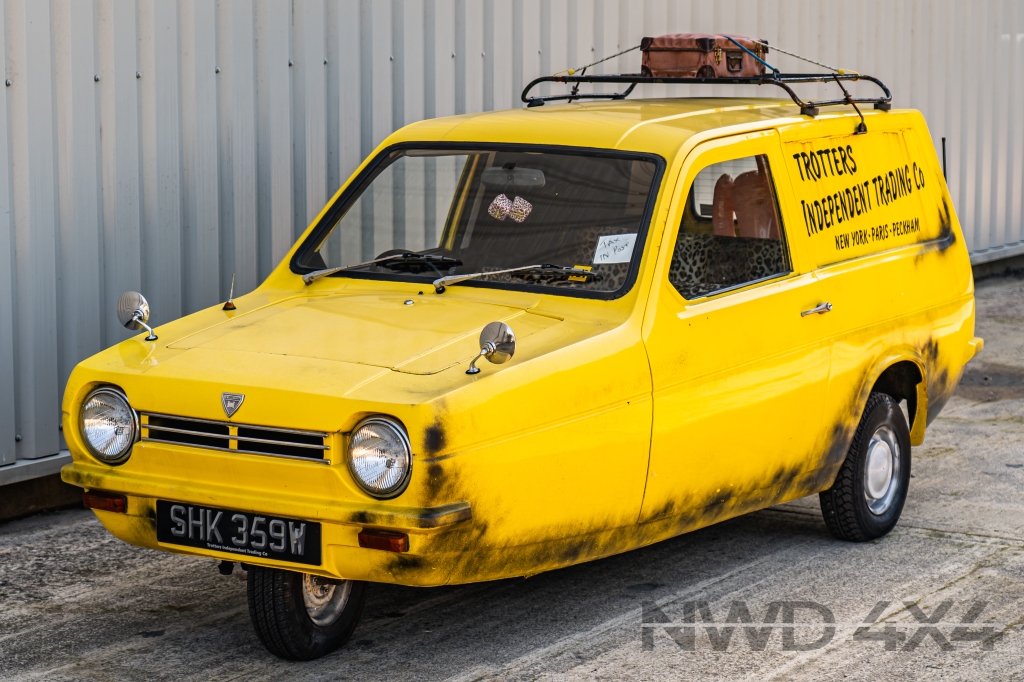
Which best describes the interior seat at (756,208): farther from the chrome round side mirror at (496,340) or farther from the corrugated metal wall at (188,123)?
the corrugated metal wall at (188,123)

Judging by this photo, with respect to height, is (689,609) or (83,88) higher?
(83,88)

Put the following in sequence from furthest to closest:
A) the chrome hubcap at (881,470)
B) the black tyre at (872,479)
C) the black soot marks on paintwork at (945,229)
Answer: the black soot marks on paintwork at (945,229)
the chrome hubcap at (881,470)
the black tyre at (872,479)

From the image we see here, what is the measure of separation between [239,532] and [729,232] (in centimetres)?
239

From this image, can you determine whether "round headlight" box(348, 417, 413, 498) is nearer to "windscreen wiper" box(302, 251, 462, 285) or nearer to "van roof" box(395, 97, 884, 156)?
"windscreen wiper" box(302, 251, 462, 285)

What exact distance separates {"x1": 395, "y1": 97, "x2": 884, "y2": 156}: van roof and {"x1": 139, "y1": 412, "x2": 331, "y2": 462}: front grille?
1.88m

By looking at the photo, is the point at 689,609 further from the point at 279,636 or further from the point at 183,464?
the point at 183,464

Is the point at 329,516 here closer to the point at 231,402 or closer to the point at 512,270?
the point at 231,402

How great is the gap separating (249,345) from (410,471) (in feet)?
3.09

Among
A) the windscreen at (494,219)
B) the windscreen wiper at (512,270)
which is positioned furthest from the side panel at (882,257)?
the windscreen wiper at (512,270)

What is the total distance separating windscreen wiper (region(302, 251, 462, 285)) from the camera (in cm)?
563

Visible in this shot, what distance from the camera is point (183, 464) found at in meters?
4.63

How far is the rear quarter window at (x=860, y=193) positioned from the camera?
603 centimetres

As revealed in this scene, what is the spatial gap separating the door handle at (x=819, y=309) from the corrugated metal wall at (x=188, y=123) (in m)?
3.25

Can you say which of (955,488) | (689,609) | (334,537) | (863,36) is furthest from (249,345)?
(863,36)
